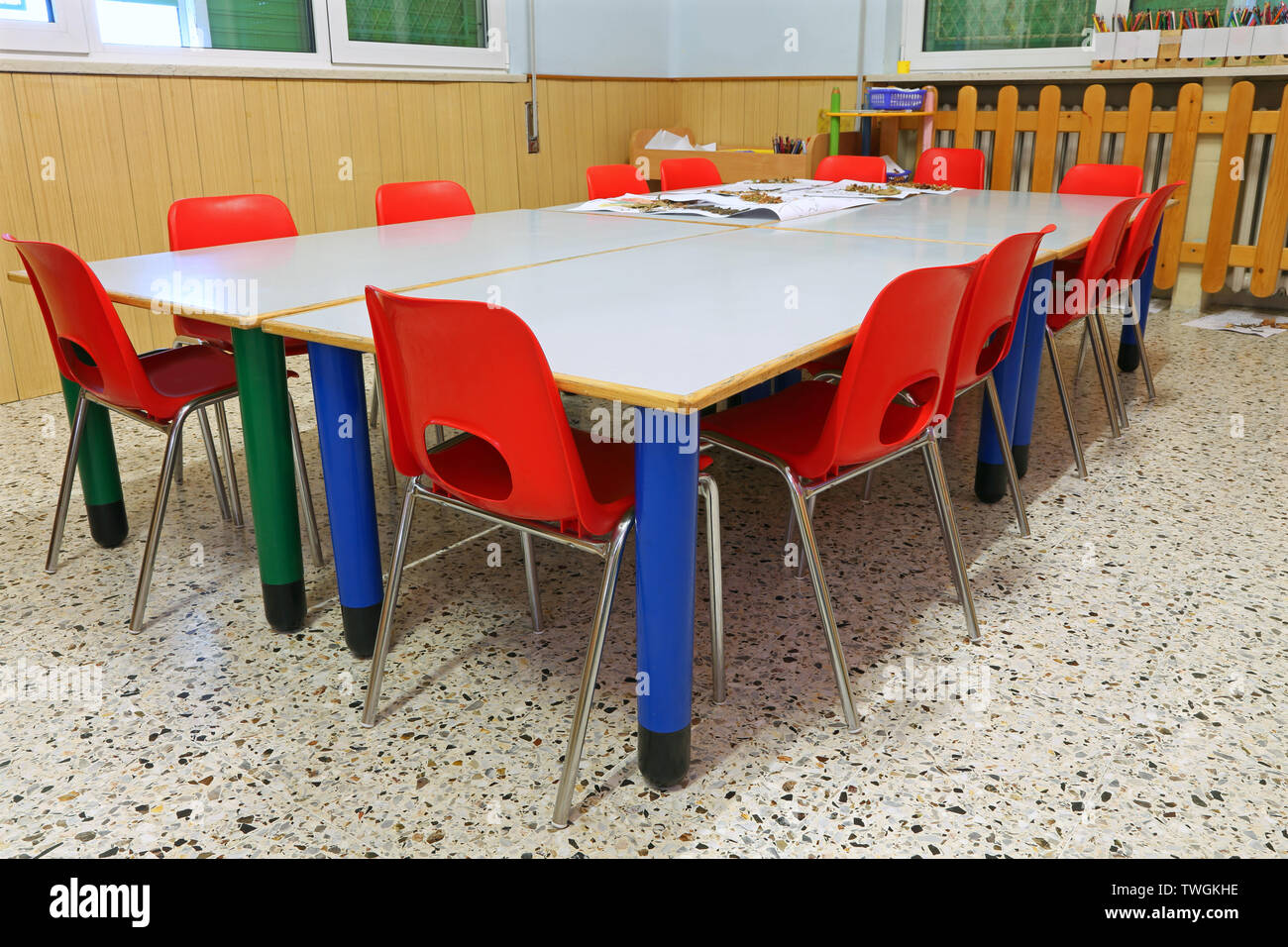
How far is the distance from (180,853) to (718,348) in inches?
42.3

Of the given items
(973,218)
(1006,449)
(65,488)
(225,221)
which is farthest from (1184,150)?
(65,488)

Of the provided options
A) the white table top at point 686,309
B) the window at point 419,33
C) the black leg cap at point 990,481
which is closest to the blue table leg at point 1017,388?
the black leg cap at point 990,481

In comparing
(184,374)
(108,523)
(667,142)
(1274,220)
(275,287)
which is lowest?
(108,523)

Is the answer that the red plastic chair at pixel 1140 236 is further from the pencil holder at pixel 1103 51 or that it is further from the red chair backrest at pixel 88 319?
the red chair backrest at pixel 88 319

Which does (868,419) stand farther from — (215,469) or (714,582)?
(215,469)

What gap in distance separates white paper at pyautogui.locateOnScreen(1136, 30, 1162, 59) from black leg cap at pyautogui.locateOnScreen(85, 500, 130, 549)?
4.70m

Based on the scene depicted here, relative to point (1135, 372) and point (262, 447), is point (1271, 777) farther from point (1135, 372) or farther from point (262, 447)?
point (1135, 372)

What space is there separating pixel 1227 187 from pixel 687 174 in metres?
2.62

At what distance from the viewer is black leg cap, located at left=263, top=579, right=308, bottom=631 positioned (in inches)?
80.8

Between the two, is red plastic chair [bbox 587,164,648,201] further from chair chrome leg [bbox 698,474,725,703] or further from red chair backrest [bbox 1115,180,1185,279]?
chair chrome leg [bbox 698,474,725,703]

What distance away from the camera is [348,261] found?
2373 millimetres

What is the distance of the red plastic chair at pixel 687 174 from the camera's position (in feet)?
13.2

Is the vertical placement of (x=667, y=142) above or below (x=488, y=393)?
above
